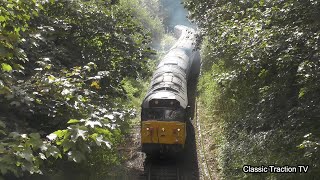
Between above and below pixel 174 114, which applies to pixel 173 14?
above

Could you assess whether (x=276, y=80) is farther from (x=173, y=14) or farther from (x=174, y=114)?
(x=173, y=14)

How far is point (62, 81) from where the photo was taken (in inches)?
209

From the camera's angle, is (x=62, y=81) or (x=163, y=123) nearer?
(x=62, y=81)

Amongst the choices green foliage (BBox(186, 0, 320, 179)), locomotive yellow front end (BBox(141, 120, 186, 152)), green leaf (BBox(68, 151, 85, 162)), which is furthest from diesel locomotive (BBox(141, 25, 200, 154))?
green leaf (BBox(68, 151, 85, 162))

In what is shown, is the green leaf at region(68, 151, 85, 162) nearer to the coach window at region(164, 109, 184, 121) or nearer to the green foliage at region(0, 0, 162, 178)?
the green foliage at region(0, 0, 162, 178)

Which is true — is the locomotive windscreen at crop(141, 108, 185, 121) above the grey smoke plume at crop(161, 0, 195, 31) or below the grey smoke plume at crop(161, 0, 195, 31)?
below

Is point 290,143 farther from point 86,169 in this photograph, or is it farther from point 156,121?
point 86,169

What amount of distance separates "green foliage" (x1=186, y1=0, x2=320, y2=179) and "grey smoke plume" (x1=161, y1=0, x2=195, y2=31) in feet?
122

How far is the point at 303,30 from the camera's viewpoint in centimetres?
689

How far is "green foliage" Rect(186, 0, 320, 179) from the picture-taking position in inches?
264

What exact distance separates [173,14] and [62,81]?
47.8m

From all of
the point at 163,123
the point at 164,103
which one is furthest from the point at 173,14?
the point at 163,123

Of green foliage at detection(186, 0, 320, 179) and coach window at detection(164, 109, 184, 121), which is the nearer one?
green foliage at detection(186, 0, 320, 179)

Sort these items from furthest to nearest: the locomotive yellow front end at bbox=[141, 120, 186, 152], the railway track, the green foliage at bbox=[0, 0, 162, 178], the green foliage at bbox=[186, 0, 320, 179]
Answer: the locomotive yellow front end at bbox=[141, 120, 186, 152], the railway track, the green foliage at bbox=[186, 0, 320, 179], the green foliage at bbox=[0, 0, 162, 178]
